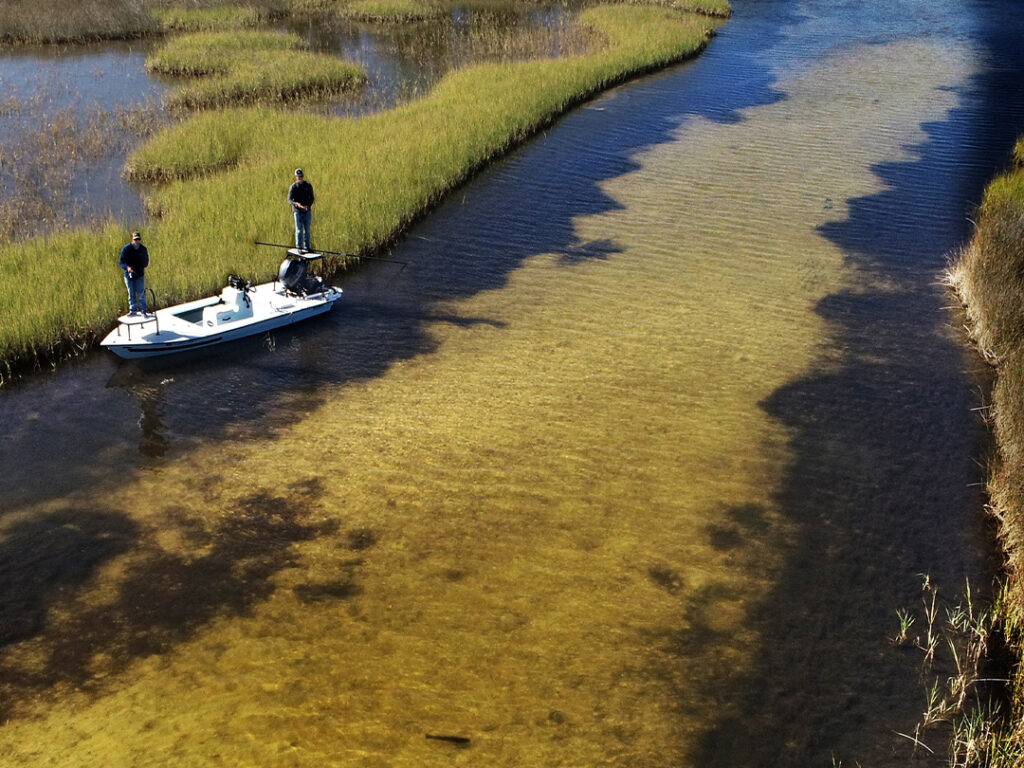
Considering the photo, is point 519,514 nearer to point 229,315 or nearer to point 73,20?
point 229,315

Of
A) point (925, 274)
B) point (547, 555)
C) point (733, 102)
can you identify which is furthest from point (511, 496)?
point (733, 102)

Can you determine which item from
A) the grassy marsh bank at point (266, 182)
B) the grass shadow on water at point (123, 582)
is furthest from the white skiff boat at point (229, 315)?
the grass shadow on water at point (123, 582)

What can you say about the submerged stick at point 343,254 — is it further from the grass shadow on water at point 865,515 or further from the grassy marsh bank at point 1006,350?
the grassy marsh bank at point 1006,350

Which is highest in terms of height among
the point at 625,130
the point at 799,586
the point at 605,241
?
the point at 625,130

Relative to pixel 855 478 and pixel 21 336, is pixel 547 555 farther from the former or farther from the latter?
pixel 21 336

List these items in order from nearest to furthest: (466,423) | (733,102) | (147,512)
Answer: (147,512) < (466,423) < (733,102)

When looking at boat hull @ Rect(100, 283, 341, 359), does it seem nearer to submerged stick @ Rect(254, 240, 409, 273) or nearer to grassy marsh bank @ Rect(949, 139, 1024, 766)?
submerged stick @ Rect(254, 240, 409, 273)
